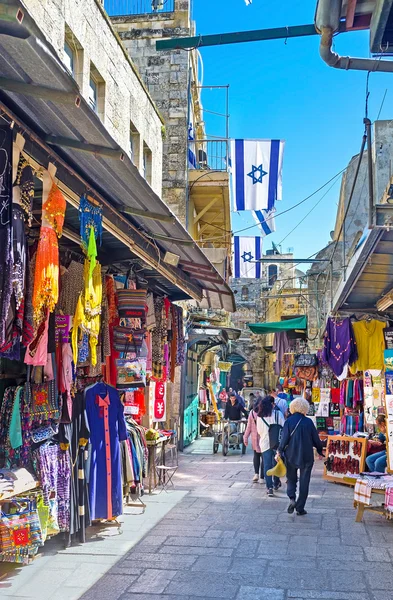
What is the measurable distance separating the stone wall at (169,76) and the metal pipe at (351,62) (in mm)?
9503

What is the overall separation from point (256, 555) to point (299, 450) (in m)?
2.20

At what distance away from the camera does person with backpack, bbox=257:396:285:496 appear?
982 centimetres

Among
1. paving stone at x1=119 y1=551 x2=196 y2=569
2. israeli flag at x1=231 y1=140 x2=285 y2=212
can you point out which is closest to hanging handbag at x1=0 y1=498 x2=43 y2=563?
paving stone at x1=119 y1=551 x2=196 y2=569

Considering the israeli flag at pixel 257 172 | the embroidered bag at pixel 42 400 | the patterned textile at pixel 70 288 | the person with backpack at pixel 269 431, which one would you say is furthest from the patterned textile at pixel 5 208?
the israeli flag at pixel 257 172

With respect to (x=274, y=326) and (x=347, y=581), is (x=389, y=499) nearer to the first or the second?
(x=347, y=581)

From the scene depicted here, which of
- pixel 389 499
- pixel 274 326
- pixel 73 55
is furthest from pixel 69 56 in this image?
pixel 274 326

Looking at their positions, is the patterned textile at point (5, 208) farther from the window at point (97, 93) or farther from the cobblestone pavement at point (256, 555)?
the window at point (97, 93)

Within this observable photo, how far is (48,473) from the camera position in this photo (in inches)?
222

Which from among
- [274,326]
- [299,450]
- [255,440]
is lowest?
[255,440]

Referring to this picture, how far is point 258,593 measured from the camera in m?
4.80

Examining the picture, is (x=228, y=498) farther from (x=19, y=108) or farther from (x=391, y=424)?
(x=19, y=108)

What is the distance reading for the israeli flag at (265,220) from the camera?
566 inches

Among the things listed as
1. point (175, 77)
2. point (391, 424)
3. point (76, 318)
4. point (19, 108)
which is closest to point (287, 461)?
point (391, 424)

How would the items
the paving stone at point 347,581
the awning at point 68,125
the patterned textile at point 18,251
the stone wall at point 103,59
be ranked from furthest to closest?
the stone wall at point 103,59 → the paving stone at point 347,581 → the patterned textile at point 18,251 → the awning at point 68,125
